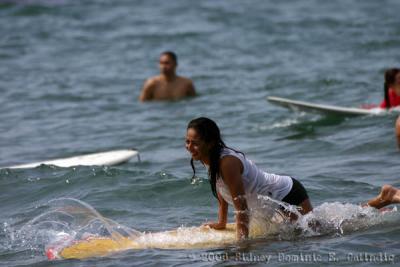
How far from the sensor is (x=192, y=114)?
1262 cm

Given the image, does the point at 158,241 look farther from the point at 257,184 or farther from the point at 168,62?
the point at 168,62

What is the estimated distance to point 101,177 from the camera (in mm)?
8625

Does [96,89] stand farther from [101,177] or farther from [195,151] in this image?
[195,151]

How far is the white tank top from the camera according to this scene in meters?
5.93

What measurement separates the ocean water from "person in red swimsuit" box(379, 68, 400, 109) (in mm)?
358

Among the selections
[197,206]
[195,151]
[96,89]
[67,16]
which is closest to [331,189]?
[197,206]

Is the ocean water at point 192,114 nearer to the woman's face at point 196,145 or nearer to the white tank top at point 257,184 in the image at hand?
the white tank top at point 257,184

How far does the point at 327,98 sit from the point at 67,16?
10.5 meters

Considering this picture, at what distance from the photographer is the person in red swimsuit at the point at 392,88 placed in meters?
9.95

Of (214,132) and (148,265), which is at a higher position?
(214,132)

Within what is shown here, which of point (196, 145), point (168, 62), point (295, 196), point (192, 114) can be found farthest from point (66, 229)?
point (168, 62)

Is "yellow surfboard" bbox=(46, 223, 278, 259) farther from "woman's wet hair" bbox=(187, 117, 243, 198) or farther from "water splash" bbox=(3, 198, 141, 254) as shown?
"woman's wet hair" bbox=(187, 117, 243, 198)

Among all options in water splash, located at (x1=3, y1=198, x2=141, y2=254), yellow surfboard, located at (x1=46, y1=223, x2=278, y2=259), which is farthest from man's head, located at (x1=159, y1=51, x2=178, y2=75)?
yellow surfboard, located at (x1=46, y1=223, x2=278, y2=259)

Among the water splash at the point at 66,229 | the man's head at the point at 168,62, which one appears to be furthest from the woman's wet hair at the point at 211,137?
the man's head at the point at 168,62
